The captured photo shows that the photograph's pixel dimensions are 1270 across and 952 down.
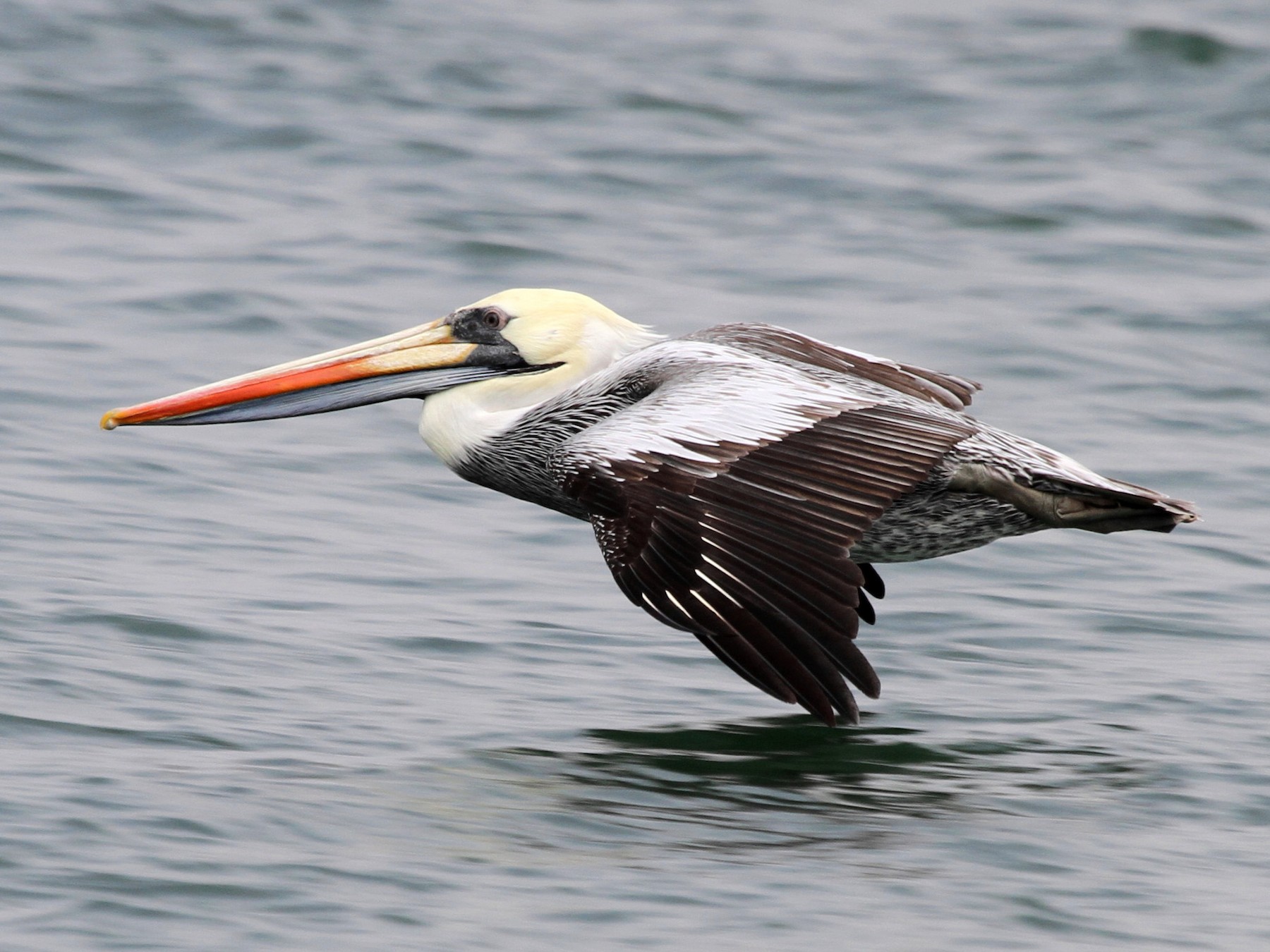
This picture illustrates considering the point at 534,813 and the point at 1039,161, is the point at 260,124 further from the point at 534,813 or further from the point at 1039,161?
the point at 534,813

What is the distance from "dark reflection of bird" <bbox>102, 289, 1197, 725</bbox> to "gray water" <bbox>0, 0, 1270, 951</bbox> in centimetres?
47

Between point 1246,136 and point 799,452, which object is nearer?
point 799,452

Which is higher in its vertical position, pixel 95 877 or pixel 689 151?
pixel 689 151

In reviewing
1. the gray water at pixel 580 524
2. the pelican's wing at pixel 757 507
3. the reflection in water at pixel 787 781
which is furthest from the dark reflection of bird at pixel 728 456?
the gray water at pixel 580 524

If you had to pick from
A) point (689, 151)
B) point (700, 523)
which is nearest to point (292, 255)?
point (689, 151)

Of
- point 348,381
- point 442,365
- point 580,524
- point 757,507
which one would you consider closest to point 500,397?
point 442,365

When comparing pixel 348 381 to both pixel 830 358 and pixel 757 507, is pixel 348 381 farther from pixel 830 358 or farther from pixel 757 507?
pixel 757 507

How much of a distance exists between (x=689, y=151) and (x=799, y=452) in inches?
332

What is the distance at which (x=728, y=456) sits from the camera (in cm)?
Answer: 535

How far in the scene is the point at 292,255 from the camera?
1098cm

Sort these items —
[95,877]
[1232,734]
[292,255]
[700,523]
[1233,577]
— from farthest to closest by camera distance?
[292,255] < [1233,577] < [1232,734] < [700,523] < [95,877]

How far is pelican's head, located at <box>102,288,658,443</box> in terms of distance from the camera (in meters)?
6.69

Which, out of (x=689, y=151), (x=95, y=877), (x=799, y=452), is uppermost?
(x=689, y=151)

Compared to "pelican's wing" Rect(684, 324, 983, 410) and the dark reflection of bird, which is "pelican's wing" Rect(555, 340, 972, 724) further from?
"pelican's wing" Rect(684, 324, 983, 410)
